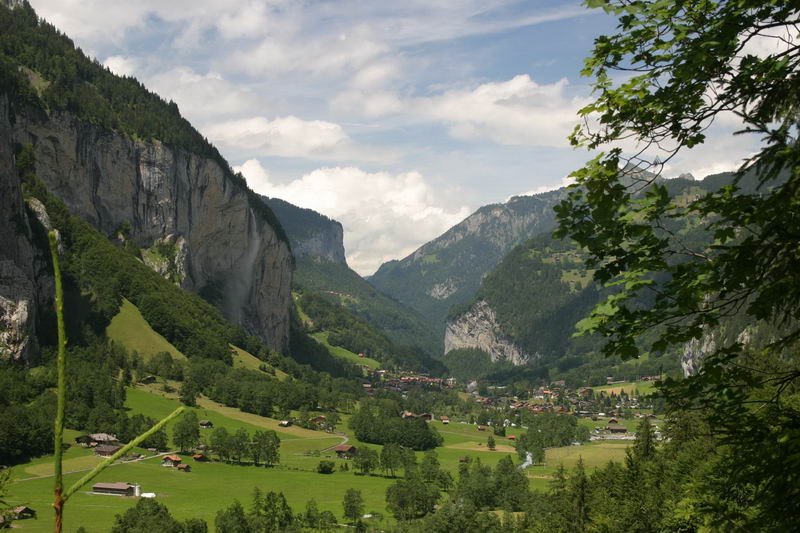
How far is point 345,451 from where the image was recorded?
152875 millimetres

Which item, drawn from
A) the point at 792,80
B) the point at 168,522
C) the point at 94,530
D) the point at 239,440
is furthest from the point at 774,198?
the point at 239,440

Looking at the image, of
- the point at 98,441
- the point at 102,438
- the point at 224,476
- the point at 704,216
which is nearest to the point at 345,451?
the point at 224,476

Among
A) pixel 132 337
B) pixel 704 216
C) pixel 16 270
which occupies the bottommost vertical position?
pixel 704 216

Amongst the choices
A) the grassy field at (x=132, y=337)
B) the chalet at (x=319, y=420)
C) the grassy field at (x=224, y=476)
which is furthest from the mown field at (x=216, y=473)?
the chalet at (x=319, y=420)

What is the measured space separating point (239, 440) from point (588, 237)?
5392 inches

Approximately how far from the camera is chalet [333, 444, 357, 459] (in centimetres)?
15094

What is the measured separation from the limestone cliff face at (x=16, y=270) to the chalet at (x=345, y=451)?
6922 cm

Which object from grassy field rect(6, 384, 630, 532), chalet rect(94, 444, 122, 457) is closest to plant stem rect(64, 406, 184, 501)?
grassy field rect(6, 384, 630, 532)

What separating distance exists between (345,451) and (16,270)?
8174 cm

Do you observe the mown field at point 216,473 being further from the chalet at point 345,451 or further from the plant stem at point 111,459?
the plant stem at point 111,459

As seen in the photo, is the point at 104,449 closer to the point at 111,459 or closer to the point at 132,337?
the point at 132,337

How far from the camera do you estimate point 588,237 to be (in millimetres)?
8477

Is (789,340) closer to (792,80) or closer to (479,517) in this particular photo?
(792,80)

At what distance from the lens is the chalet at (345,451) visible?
5942 inches
